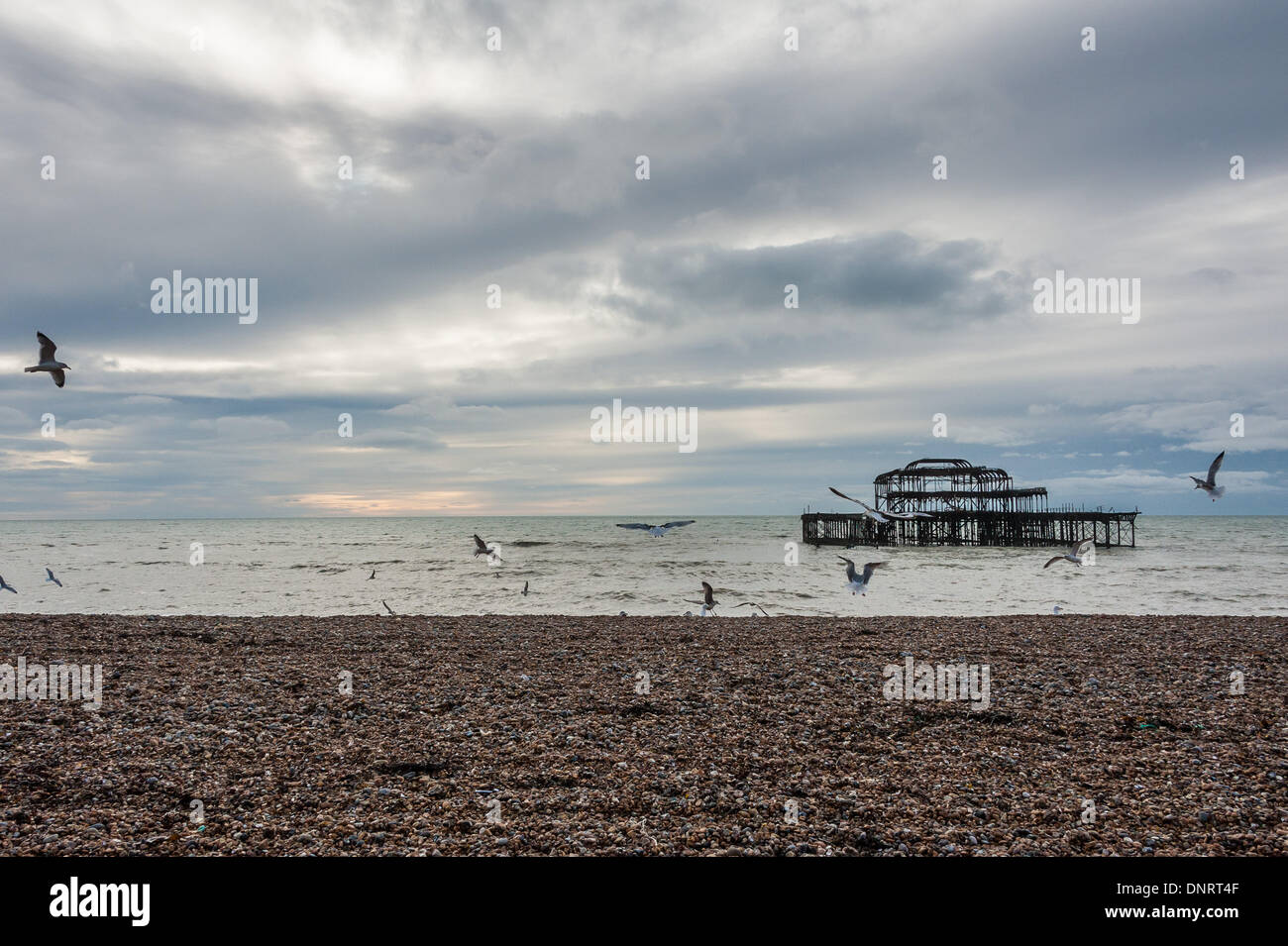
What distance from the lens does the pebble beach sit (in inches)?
207

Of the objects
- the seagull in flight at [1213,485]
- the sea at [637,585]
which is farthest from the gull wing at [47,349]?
the seagull in flight at [1213,485]

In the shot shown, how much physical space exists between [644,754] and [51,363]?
13225 mm

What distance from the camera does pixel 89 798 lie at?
231 inches

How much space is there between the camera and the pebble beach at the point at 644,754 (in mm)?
5266

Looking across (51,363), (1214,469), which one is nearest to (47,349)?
(51,363)

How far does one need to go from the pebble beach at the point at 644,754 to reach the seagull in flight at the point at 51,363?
4.91m

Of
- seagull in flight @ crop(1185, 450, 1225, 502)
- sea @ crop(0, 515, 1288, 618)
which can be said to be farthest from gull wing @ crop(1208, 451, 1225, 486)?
sea @ crop(0, 515, 1288, 618)

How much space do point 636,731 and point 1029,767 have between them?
3926mm

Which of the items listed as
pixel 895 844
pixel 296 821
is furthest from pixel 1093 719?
pixel 296 821

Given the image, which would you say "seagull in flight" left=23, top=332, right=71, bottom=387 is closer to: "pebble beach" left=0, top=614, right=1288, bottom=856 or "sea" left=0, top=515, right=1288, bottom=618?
"pebble beach" left=0, top=614, right=1288, bottom=856

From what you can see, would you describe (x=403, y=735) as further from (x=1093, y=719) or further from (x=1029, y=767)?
(x=1093, y=719)

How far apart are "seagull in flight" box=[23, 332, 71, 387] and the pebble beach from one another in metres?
4.91

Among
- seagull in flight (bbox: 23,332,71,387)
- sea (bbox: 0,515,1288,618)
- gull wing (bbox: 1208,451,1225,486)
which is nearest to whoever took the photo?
seagull in flight (bbox: 23,332,71,387)

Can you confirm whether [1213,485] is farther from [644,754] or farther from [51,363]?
[51,363]
